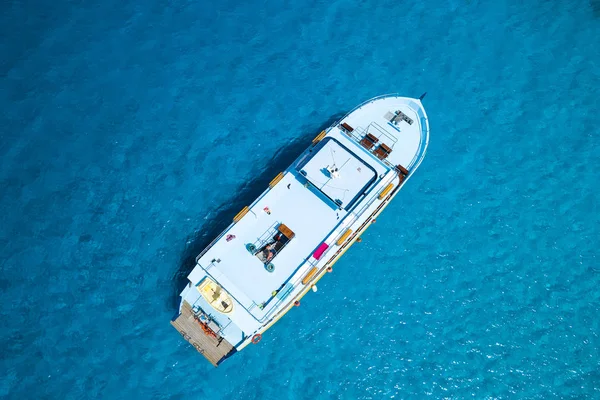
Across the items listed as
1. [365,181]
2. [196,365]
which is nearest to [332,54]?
[365,181]

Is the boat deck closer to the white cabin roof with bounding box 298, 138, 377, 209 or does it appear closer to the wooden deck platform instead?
the white cabin roof with bounding box 298, 138, 377, 209

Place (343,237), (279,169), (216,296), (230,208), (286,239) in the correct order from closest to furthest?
1. (216,296)
2. (343,237)
3. (286,239)
4. (230,208)
5. (279,169)

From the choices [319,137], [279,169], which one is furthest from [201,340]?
[319,137]

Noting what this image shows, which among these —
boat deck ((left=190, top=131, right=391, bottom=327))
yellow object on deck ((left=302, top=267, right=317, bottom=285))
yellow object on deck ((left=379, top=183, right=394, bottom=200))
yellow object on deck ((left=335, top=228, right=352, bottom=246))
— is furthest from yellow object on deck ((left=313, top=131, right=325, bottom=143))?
yellow object on deck ((left=302, top=267, right=317, bottom=285))

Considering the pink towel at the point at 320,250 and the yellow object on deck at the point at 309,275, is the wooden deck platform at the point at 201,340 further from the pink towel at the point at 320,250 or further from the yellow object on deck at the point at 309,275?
the pink towel at the point at 320,250

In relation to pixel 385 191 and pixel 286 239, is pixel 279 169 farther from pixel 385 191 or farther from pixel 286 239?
pixel 385 191

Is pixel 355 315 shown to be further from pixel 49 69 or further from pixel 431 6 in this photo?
pixel 49 69
